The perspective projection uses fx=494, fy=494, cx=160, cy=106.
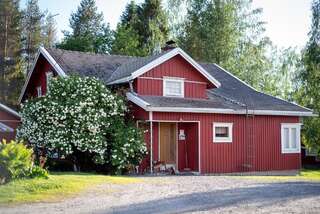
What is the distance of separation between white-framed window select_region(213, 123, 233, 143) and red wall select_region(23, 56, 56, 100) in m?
9.34

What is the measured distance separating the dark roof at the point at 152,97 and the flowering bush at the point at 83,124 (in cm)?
184

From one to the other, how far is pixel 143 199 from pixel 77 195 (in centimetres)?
181

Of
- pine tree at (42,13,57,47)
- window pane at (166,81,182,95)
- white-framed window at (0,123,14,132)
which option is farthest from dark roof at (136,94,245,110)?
pine tree at (42,13,57,47)

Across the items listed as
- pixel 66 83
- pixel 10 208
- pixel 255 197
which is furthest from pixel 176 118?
pixel 10 208

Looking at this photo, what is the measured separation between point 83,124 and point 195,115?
16.9ft

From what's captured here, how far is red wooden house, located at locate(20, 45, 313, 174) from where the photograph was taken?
21.9m

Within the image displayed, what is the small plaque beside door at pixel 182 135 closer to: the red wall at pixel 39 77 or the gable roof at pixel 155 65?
the gable roof at pixel 155 65

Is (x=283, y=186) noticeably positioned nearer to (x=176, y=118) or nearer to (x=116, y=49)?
(x=176, y=118)

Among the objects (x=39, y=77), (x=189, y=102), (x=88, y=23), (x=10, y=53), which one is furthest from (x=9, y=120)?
(x=88, y=23)

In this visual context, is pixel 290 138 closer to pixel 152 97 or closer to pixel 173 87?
pixel 173 87

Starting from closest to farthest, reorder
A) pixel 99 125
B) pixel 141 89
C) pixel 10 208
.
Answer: pixel 10 208 → pixel 99 125 → pixel 141 89

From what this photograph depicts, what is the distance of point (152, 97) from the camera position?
22.2m

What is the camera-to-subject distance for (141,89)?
22.3m

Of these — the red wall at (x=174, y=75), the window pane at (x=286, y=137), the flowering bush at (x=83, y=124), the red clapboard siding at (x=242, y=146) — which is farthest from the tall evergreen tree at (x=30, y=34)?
the window pane at (x=286, y=137)
